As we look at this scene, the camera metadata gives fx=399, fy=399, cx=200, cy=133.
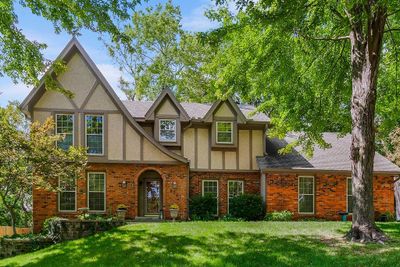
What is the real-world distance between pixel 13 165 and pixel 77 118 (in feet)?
14.4

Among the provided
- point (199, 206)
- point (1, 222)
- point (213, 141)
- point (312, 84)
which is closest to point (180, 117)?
point (213, 141)

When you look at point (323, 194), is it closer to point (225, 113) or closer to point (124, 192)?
point (225, 113)

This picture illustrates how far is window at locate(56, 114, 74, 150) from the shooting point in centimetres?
1845

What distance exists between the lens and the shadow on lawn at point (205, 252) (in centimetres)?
890

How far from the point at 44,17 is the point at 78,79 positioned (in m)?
6.85

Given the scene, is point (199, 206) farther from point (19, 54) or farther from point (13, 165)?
point (19, 54)

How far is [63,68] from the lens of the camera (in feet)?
44.8

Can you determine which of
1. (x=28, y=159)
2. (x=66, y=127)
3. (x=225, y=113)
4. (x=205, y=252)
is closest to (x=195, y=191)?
(x=225, y=113)

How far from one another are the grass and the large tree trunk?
2.27ft

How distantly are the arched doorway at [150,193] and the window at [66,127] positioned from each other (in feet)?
12.7

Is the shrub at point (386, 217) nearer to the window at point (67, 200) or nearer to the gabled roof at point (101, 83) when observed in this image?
the gabled roof at point (101, 83)

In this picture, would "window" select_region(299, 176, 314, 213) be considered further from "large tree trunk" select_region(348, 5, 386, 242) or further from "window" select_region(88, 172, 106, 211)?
"window" select_region(88, 172, 106, 211)

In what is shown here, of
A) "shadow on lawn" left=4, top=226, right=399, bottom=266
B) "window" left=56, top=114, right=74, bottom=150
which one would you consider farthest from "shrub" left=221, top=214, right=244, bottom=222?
"window" left=56, top=114, right=74, bottom=150

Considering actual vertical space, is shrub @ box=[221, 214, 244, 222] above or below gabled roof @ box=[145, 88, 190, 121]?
below
